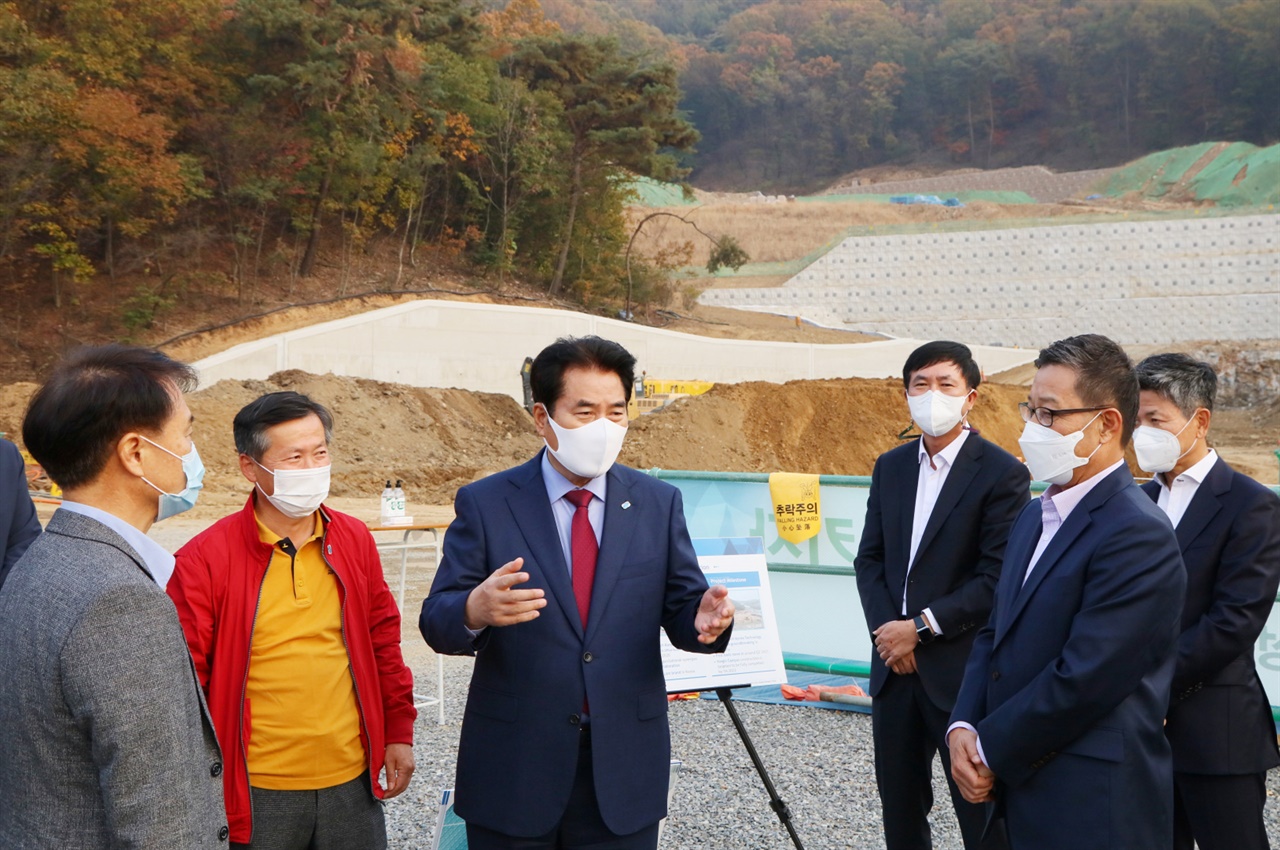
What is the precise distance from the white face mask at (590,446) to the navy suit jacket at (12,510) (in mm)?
2237

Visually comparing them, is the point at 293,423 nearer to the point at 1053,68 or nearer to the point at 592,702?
the point at 592,702

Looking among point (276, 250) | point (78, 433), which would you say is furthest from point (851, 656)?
point (276, 250)

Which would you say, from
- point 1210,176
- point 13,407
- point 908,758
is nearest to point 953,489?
point 908,758

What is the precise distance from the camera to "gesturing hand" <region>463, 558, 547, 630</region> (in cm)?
250

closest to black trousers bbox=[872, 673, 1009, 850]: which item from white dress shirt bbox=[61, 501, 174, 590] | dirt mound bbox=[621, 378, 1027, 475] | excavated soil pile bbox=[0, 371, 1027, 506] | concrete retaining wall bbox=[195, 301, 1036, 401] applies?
white dress shirt bbox=[61, 501, 174, 590]

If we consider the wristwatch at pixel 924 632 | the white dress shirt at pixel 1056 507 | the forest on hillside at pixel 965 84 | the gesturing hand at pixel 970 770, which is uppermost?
the forest on hillside at pixel 965 84

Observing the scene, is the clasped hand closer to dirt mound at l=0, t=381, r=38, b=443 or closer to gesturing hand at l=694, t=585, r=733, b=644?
gesturing hand at l=694, t=585, r=733, b=644

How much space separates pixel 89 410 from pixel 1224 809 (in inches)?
127

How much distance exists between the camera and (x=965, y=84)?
11175 centimetres

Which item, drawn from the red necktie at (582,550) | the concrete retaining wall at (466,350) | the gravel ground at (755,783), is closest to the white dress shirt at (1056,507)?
the red necktie at (582,550)

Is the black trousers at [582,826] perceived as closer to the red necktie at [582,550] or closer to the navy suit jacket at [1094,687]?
the red necktie at [582,550]

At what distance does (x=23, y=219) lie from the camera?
89.2 ft

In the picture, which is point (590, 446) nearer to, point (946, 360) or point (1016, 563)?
point (1016, 563)

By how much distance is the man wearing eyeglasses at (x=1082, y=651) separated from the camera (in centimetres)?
256
